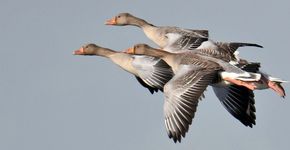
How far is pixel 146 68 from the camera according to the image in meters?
34.6

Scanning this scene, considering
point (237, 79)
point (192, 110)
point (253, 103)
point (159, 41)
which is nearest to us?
point (192, 110)

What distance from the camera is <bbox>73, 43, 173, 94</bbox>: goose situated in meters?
33.8

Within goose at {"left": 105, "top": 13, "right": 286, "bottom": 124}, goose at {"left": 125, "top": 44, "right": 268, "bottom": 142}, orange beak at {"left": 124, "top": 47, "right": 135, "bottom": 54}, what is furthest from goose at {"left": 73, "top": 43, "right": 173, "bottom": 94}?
goose at {"left": 125, "top": 44, "right": 268, "bottom": 142}

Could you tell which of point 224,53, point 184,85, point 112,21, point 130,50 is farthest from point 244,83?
point 112,21

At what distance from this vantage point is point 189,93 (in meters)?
29.4

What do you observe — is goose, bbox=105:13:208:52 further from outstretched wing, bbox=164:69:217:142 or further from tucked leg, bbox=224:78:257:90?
outstretched wing, bbox=164:69:217:142

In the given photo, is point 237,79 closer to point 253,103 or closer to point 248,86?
point 248,86

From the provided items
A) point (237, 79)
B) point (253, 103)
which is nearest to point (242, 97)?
point (253, 103)

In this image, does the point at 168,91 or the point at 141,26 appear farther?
the point at 141,26

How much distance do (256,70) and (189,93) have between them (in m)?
3.36


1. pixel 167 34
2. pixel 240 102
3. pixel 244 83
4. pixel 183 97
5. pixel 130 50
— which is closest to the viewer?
pixel 183 97

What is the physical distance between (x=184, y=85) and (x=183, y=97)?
21.5 inches

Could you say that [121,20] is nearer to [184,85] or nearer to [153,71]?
[153,71]

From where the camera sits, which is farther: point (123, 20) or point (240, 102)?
point (123, 20)
